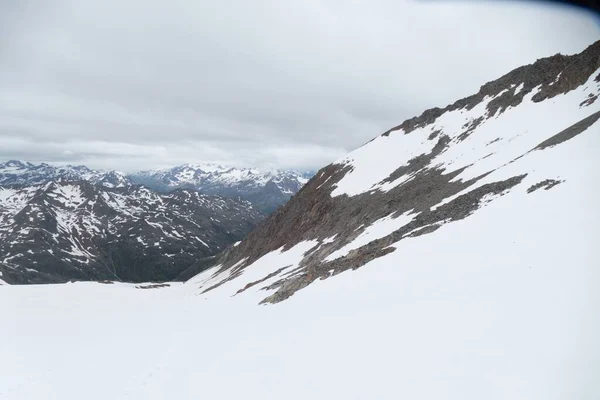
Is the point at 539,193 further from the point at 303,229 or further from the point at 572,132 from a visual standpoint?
the point at 303,229

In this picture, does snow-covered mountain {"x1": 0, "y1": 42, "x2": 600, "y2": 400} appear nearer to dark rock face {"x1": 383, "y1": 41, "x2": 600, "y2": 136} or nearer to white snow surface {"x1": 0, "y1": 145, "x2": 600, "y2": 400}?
white snow surface {"x1": 0, "y1": 145, "x2": 600, "y2": 400}

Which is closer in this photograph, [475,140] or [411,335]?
[411,335]

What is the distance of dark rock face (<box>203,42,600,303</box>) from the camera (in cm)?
2236

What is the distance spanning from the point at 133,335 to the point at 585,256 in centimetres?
2260

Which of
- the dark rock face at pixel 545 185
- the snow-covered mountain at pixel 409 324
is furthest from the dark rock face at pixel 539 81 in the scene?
the dark rock face at pixel 545 185

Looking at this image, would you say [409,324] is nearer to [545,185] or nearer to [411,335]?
[411,335]

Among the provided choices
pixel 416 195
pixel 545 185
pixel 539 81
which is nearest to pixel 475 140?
pixel 539 81

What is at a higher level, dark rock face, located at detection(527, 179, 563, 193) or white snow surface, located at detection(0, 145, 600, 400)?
dark rock face, located at detection(527, 179, 563, 193)

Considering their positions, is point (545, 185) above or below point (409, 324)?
above

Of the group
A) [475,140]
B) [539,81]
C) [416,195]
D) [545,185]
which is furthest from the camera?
[539,81]

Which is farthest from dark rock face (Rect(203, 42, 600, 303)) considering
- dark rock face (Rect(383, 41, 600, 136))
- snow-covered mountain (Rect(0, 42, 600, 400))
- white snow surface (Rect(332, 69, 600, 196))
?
white snow surface (Rect(332, 69, 600, 196))

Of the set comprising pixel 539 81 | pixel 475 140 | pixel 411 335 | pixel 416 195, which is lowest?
pixel 411 335

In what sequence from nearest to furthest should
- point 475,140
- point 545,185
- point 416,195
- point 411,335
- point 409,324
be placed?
1. point 411,335
2. point 409,324
3. point 545,185
4. point 416,195
5. point 475,140

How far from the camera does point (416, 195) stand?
125 ft
